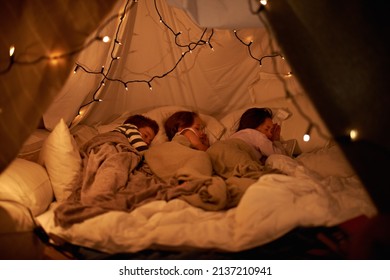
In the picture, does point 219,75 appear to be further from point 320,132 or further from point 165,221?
point 165,221

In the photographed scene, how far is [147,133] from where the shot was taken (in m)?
2.02

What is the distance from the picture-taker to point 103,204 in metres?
1.36

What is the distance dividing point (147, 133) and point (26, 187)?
0.72 metres

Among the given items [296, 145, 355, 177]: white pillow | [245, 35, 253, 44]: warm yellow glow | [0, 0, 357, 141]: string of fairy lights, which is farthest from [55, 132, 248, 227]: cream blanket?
[245, 35, 253, 44]: warm yellow glow

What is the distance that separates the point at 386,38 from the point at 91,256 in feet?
3.86

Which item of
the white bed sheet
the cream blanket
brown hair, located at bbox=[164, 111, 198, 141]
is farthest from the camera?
brown hair, located at bbox=[164, 111, 198, 141]

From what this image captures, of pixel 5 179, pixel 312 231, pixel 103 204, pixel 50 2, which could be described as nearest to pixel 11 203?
pixel 5 179

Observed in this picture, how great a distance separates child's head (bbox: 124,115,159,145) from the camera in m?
2.01

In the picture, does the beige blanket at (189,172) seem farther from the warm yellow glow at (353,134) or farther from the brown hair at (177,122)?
the warm yellow glow at (353,134)

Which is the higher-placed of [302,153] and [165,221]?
[302,153]

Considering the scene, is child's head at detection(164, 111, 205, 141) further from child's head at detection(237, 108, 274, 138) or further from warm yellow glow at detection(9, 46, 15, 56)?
warm yellow glow at detection(9, 46, 15, 56)

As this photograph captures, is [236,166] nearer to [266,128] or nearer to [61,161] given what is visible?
[266,128]

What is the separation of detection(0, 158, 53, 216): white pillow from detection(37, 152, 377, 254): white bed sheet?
5.7 inches

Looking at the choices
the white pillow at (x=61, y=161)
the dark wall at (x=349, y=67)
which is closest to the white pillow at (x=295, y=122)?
the dark wall at (x=349, y=67)
